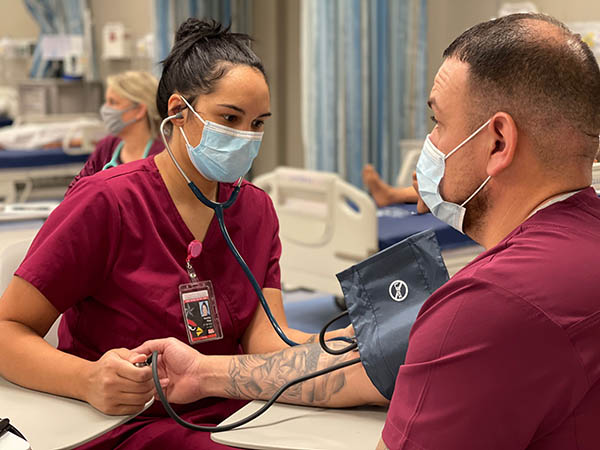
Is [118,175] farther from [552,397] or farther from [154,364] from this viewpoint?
[552,397]

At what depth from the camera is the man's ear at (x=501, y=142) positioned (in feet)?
3.52

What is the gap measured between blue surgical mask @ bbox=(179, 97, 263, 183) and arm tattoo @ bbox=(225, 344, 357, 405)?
0.43 meters

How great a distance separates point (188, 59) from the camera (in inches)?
67.8

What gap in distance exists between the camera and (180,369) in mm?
1493

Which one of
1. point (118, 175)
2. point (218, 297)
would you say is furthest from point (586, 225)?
point (118, 175)

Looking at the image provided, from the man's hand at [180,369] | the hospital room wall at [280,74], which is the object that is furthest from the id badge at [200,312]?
the hospital room wall at [280,74]

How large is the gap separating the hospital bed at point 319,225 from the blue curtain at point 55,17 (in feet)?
15.1

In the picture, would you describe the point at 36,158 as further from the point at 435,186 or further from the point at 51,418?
the point at 435,186

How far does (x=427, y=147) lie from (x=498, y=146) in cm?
15

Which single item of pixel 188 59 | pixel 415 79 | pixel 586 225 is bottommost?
pixel 415 79

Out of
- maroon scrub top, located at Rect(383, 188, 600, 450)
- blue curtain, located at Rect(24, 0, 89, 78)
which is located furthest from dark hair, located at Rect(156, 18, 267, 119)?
blue curtain, located at Rect(24, 0, 89, 78)

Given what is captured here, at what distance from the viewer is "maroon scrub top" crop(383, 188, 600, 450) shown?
0.95 metres

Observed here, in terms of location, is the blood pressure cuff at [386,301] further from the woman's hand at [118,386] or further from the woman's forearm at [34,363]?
the woman's forearm at [34,363]

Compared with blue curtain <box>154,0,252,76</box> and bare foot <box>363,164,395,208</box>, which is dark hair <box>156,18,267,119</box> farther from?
blue curtain <box>154,0,252,76</box>
